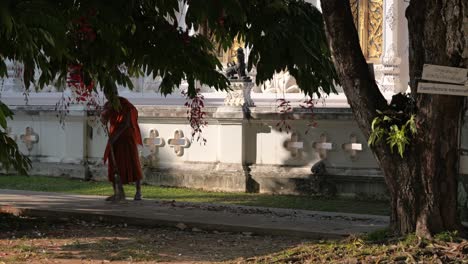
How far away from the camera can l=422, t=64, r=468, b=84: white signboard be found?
24.7ft

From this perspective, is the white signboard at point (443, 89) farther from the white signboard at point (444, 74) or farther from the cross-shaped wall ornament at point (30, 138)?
the cross-shaped wall ornament at point (30, 138)

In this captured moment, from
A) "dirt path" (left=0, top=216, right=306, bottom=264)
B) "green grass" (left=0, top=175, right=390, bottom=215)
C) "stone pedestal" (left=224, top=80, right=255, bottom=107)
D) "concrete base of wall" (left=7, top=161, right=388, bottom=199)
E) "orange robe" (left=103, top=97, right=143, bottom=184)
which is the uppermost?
"stone pedestal" (left=224, top=80, right=255, bottom=107)

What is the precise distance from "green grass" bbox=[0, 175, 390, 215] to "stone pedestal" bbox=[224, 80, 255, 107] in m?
1.61

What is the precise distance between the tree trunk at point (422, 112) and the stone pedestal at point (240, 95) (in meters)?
7.64

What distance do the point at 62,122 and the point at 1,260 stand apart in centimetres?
909

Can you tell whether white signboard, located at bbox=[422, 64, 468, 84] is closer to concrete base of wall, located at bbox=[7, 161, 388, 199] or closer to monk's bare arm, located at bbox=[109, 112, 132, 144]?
monk's bare arm, located at bbox=[109, 112, 132, 144]

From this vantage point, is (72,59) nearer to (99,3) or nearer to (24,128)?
(99,3)

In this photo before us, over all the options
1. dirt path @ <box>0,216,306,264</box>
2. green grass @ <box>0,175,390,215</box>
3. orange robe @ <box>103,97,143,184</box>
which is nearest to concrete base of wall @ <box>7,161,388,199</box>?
green grass @ <box>0,175,390,215</box>

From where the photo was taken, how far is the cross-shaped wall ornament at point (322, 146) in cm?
1491

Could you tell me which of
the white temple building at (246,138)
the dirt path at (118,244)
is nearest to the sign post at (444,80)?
the dirt path at (118,244)

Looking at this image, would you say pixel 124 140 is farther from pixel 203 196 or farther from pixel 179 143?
pixel 179 143

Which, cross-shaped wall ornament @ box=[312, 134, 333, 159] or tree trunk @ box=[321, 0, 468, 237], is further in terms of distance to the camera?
cross-shaped wall ornament @ box=[312, 134, 333, 159]

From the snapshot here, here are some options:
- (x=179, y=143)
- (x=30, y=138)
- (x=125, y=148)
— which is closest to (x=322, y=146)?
(x=179, y=143)

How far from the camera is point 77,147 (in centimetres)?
1800
